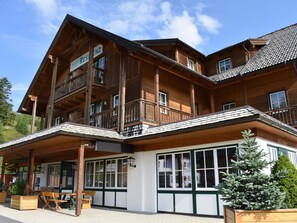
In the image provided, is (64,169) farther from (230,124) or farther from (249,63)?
(249,63)

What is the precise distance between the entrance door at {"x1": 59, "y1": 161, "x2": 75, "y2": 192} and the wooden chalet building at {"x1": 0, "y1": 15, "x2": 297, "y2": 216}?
0.06 meters

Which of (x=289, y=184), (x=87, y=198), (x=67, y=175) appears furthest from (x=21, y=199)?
(x=289, y=184)

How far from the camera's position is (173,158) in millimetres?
10516

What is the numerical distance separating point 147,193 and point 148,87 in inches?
204

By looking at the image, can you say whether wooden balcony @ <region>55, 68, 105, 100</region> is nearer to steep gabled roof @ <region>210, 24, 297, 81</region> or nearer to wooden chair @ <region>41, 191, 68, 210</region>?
wooden chair @ <region>41, 191, 68, 210</region>

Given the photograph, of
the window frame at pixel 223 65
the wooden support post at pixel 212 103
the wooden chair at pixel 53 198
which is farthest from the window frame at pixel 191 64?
the wooden chair at pixel 53 198

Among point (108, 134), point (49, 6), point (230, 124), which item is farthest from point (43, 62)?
point (230, 124)

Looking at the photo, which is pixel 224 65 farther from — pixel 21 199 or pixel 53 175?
pixel 21 199

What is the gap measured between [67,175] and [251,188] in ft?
41.8

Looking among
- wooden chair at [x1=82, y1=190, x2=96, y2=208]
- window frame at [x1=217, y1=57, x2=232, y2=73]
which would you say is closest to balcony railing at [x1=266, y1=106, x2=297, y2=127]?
window frame at [x1=217, y1=57, x2=232, y2=73]

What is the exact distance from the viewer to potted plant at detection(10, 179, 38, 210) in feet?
37.8

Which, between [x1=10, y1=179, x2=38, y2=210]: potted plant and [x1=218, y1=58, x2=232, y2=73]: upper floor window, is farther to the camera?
[x1=218, y1=58, x2=232, y2=73]: upper floor window

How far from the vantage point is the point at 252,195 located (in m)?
5.76

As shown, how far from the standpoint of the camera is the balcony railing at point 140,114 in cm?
1185
